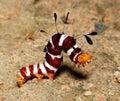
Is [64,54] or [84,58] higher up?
[84,58]

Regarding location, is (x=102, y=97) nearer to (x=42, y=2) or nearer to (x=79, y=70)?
(x=79, y=70)

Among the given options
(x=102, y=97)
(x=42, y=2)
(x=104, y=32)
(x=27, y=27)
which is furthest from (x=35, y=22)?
(x=102, y=97)

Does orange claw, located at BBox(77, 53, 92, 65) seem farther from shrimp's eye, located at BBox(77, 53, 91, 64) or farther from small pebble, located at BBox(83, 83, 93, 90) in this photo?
small pebble, located at BBox(83, 83, 93, 90)

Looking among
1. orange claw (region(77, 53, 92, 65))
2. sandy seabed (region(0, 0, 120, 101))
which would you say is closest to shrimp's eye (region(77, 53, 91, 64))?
orange claw (region(77, 53, 92, 65))

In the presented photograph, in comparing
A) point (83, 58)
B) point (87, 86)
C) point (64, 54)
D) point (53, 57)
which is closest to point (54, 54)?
point (53, 57)

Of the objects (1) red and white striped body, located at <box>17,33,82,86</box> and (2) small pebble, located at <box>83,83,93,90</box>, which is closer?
(1) red and white striped body, located at <box>17,33,82,86</box>

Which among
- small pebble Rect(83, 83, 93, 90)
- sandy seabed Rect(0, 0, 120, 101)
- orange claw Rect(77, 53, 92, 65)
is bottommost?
small pebble Rect(83, 83, 93, 90)

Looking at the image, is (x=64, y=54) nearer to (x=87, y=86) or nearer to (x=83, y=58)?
(x=87, y=86)
